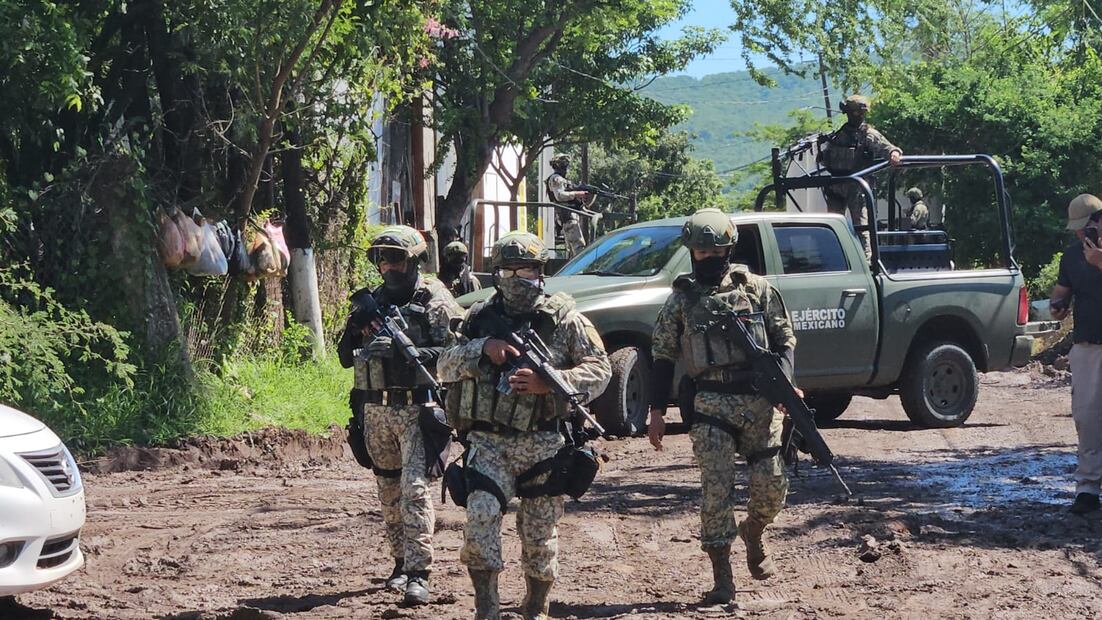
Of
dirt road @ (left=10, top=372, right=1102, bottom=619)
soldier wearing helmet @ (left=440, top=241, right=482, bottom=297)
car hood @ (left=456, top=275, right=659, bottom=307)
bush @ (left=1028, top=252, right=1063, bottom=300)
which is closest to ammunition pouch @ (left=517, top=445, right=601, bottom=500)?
dirt road @ (left=10, top=372, right=1102, bottom=619)

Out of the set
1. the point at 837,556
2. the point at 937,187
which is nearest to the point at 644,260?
the point at 837,556

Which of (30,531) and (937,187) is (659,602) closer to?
(30,531)

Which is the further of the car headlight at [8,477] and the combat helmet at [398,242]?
the combat helmet at [398,242]

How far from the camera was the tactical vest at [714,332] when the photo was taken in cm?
609

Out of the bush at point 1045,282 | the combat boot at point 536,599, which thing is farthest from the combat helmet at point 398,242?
the bush at point 1045,282

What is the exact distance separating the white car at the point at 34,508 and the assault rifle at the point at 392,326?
1.38m

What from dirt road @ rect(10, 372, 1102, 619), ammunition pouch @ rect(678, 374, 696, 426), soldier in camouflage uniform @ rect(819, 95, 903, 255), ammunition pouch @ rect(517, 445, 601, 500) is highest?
soldier in camouflage uniform @ rect(819, 95, 903, 255)

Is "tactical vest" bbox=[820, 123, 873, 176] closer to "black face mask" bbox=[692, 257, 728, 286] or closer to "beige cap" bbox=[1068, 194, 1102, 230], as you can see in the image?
"beige cap" bbox=[1068, 194, 1102, 230]

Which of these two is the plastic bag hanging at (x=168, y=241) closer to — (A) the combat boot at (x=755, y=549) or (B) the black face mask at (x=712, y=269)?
(B) the black face mask at (x=712, y=269)

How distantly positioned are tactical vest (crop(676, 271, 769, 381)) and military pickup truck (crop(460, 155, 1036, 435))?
4121 mm

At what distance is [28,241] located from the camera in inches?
429

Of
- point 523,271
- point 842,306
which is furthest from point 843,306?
point 523,271

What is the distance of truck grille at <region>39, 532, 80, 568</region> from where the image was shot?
527cm

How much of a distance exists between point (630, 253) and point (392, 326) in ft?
17.3
